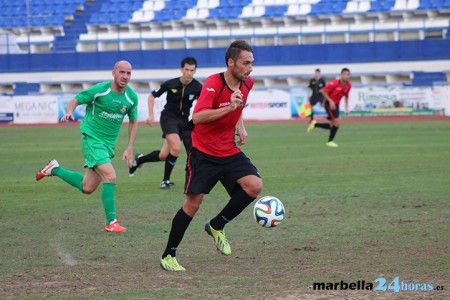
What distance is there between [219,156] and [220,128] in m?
0.27

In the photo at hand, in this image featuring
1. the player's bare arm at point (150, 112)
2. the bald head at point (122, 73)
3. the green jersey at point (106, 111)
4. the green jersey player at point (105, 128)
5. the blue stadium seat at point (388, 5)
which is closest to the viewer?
the bald head at point (122, 73)

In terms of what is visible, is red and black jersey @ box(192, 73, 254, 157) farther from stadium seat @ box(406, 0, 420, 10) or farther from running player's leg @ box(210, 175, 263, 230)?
stadium seat @ box(406, 0, 420, 10)

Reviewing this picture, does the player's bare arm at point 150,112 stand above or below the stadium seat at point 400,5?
below

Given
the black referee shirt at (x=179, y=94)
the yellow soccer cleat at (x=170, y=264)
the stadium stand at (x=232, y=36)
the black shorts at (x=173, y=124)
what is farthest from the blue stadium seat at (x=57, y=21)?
the yellow soccer cleat at (x=170, y=264)

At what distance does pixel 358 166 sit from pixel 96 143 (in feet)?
29.0

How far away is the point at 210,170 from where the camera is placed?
→ 808 cm

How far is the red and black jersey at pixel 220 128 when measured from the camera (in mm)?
7844

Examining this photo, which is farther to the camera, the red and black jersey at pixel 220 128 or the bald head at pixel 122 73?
the bald head at pixel 122 73

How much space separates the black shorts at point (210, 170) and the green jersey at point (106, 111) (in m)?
2.81

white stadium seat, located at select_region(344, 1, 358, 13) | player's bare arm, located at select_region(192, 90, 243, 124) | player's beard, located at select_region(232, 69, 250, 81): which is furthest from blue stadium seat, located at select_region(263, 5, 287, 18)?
player's bare arm, located at select_region(192, 90, 243, 124)

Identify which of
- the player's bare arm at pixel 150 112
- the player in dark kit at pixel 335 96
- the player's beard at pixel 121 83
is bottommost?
the player in dark kit at pixel 335 96

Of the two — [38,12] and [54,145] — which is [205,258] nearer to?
[54,145]

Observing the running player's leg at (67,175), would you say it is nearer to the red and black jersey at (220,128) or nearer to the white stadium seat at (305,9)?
the red and black jersey at (220,128)

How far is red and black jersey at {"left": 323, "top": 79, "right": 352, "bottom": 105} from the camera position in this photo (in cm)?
2398
